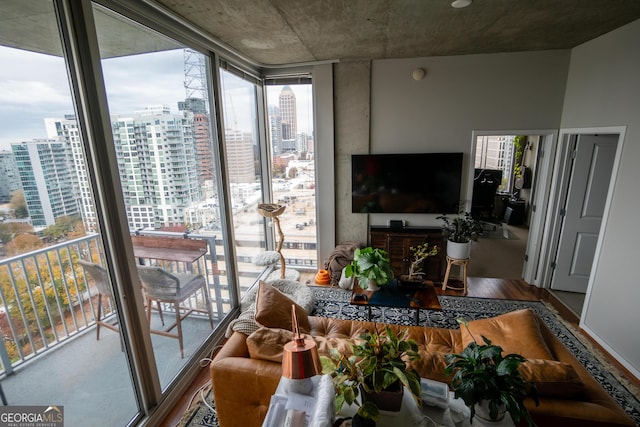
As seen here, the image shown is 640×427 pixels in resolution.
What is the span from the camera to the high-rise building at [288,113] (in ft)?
13.8

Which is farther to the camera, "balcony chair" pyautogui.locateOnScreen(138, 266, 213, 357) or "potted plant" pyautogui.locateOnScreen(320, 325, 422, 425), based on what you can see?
"balcony chair" pyautogui.locateOnScreen(138, 266, 213, 357)

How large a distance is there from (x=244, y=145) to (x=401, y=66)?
227cm

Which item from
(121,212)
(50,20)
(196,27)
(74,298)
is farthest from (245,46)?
(74,298)

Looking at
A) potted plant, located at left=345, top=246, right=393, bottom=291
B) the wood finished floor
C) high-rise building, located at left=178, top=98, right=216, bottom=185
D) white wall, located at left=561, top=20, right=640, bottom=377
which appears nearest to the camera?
white wall, located at left=561, top=20, right=640, bottom=377

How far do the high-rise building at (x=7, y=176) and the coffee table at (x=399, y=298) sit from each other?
2453 mm

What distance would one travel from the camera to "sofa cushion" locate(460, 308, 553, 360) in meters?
1.83

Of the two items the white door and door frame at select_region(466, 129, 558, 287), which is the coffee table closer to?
door frame at select_region(466, 129, 558, 287)

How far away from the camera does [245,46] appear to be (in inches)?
123

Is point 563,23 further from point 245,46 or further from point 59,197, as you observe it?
point 59,197

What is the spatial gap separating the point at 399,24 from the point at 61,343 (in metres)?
3.39

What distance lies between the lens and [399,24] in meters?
2.63

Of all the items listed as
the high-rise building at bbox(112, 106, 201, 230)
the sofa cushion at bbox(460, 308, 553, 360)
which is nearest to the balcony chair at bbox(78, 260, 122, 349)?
the high-rise building at bbox(112, 106, 201, 230)

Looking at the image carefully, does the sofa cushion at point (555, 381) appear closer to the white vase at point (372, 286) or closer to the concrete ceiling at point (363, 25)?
the white vase at point (372, 286)

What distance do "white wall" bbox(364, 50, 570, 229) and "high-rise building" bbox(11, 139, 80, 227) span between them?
3.32 meters
